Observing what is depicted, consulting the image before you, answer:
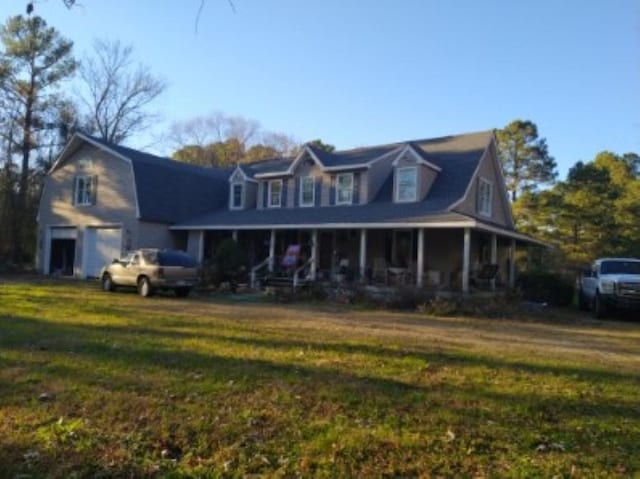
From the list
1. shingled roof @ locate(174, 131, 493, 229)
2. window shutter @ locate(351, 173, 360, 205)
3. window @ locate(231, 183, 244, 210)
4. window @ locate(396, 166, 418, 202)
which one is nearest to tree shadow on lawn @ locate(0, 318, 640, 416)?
shingled roof @ locate(174, 131, 493, 229)

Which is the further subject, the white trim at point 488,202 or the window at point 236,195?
the window at point 236,195

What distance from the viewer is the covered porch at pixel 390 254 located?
2352 cm

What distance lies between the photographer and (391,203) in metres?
26.0

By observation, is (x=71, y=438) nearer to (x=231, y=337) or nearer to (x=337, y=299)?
(x=231, y=337)

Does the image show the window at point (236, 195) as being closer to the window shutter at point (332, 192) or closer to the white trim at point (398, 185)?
the window shutter at point (332, 192)

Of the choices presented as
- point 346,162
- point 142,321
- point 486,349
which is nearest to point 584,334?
point 486,349

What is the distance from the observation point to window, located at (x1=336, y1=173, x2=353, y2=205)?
27484mm

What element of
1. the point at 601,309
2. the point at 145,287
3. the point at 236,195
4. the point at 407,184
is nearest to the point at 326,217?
the point at 407,184

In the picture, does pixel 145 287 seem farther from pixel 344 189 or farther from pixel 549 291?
pixel 549 291

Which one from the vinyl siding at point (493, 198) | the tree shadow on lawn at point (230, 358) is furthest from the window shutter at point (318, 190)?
the tree shadow on lawn at point (230, 358)

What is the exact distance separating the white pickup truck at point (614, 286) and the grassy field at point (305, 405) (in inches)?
321

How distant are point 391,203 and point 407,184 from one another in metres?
1.02

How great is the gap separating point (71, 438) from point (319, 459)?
94.6 inches

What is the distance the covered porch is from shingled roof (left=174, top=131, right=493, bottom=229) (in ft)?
1.74
